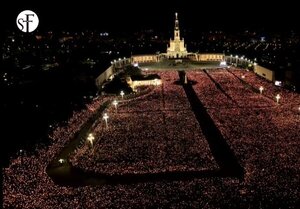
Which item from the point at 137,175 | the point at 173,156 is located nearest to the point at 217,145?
the point at 173,156

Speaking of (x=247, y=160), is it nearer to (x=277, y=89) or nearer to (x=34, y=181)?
(x=34, y=181)

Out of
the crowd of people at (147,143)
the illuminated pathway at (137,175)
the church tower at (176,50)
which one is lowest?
the illuminated pathway at (137,175)

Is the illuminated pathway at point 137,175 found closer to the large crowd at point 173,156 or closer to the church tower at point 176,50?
the large crowd at point 173,156

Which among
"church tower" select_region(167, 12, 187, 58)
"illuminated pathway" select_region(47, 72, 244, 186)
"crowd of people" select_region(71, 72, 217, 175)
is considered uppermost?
"church tower" select_region(167, 12, 187, 58)

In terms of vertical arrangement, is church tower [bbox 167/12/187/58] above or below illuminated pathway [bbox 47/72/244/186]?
above

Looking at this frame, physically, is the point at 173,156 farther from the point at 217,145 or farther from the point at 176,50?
the point at 176,50

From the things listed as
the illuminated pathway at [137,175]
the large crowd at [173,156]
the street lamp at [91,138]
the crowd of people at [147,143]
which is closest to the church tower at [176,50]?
the large crowd at [173,156]

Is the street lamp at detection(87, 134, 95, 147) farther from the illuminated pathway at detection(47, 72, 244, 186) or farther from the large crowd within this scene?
the illuminated pathway at detection(47, 72, 244, 186)

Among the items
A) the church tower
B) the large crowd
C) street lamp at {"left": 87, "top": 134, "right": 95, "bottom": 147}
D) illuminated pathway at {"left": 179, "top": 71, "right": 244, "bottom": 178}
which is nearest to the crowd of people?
the large crowd

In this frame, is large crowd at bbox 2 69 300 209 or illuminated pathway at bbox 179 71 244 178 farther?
illuminated pathway at bbox 179 71 244 178
